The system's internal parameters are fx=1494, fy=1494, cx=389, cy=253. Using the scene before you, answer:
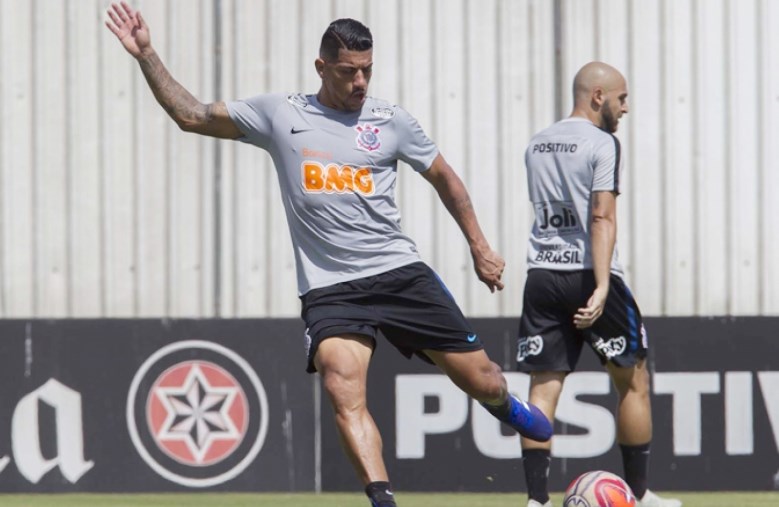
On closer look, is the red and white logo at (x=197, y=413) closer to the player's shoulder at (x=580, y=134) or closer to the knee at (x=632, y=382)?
the knee at (x=632, y=382)

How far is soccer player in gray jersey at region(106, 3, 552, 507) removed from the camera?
19.8 ft

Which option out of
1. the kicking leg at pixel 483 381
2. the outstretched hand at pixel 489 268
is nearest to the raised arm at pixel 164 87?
the outstretched hand at pixel 489 268

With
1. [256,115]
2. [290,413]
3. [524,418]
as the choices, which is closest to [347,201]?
[256,115]

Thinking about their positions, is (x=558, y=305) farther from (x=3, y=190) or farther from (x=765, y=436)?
(x=3, y=190)

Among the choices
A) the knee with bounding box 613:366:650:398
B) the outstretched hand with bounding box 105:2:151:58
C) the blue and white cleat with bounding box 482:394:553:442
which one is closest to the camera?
the outstretched hand with bounding box 105:2:151:58

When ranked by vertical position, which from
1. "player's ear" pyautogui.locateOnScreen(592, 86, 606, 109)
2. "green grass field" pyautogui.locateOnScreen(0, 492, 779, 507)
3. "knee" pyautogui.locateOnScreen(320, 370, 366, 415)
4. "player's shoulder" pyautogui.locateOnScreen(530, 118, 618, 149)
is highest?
"player's ear" pyautogui.locateOnScreen(592, 86, 606, 109)

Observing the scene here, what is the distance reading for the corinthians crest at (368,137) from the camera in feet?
20.2

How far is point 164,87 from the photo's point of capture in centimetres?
607

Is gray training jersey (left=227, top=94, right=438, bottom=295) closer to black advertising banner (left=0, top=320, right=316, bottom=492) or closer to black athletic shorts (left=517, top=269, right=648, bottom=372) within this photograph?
black athletic shorts (left=517, top=269, right=648, bottom=372)

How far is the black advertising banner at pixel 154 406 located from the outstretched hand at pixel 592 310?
265 centimetres

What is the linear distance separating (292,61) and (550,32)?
1674mm

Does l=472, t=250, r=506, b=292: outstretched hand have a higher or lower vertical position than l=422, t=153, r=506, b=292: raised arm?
lower

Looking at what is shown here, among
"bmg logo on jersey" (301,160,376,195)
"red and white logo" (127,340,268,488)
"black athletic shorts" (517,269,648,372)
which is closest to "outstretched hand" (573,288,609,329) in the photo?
"black athletic shorts" (517,269,648,372)

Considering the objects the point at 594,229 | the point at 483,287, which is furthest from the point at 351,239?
the point at 483,287
